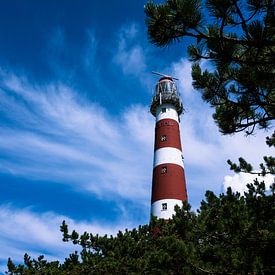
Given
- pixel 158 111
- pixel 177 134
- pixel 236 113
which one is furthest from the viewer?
pixel 158 111

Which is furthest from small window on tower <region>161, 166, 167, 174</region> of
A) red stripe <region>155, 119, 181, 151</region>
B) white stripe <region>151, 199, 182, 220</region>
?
white stripe <region>151, 199, 182, 220</region>

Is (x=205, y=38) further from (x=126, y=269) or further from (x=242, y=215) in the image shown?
(x=126, y=269)

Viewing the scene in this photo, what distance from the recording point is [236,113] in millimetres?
6414

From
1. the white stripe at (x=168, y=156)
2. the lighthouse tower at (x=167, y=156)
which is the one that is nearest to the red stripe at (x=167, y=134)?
the lighthouse tower at (x=167, y=156)

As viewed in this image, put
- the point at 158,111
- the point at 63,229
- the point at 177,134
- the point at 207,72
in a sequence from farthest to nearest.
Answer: the point at 158,111 < the point at 177,134 < the point at 63,229 < the point at 207,72

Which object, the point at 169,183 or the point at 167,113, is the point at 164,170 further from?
the point at 167,113

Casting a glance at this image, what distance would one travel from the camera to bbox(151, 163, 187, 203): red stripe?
55.3 feet

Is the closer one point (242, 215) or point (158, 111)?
point (242, 215)

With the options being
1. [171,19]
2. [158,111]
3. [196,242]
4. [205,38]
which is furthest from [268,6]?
[158,111]

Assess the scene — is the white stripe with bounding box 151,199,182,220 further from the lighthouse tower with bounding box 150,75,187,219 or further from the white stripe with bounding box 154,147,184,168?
the white stripe with bounding box 154,147,184,168

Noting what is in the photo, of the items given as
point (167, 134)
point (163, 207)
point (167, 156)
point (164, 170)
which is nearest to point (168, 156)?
point (167, 156)

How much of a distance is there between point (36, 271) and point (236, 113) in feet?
21.8

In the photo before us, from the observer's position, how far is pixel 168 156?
18.1m

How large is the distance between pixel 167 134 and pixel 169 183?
10.8ft
